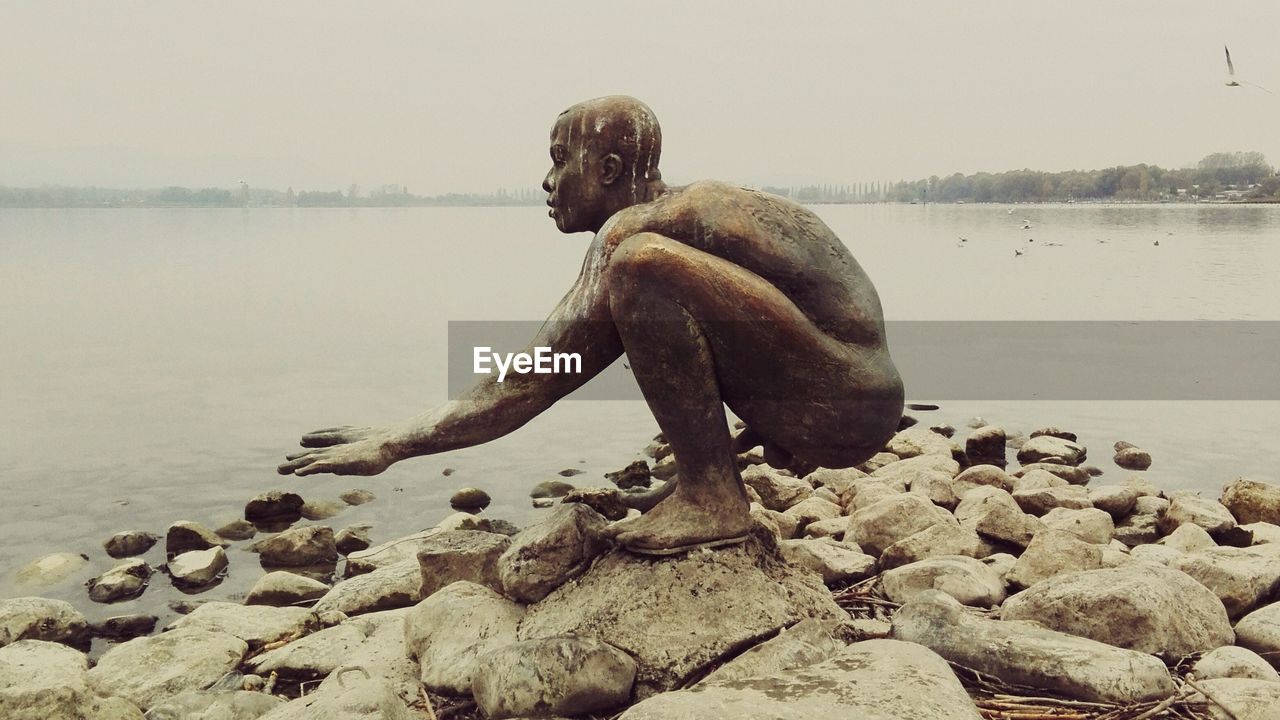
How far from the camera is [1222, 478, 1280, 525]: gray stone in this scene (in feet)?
21.8

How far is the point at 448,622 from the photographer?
12.7 feet

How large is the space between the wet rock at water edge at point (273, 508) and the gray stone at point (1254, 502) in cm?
662

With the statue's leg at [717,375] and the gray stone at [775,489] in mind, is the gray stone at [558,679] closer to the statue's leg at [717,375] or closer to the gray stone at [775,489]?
the statue's leg at [717,375]

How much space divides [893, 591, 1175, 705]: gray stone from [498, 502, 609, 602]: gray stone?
116 cm

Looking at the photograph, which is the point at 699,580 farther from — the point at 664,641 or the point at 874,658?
the point at 874,658

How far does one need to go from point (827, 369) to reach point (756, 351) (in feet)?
0.93

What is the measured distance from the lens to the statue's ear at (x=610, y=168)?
3.77m

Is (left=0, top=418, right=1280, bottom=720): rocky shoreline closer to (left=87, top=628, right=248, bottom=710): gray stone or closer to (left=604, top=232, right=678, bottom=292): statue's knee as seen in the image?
(left=87, top=628, right=248, bottom=710): gray stone

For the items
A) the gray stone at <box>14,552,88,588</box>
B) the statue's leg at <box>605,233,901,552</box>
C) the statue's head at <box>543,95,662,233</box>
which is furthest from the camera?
the gray stone at <box>14,552,88,588</box>

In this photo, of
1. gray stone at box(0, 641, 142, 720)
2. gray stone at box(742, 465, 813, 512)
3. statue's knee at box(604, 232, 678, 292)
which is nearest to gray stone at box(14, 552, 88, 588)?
gray stone at box(0, 641, 142, 720)

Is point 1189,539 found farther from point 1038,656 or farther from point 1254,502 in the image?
point 1038,656

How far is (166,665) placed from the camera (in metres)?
4.52

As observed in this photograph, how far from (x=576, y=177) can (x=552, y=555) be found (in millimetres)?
1407

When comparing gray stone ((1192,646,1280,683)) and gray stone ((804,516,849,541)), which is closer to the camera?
gray stone ((1192,646,1280,683))
